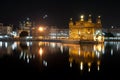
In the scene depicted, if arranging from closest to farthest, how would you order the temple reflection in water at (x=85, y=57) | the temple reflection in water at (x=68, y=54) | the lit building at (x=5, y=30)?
the temple reflection in water at (x=85, y=57)
the temple reflection in water at (x=68, y=54)
the lit building at (x=5, y=30)

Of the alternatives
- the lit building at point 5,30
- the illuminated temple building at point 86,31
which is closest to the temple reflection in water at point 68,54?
the illuminated temple building at point 86,31

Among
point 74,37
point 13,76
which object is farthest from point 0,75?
point 74,37

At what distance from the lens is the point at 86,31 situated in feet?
169

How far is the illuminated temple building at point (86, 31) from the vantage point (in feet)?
163

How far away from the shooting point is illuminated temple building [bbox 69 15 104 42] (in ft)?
163

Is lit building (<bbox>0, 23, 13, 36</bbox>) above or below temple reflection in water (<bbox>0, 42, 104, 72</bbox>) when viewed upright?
above

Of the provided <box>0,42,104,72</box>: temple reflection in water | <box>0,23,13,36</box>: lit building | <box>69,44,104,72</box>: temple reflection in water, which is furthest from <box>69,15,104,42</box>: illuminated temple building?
<box>0,23,13,36</box>: lit building

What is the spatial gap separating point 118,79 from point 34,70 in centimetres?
427

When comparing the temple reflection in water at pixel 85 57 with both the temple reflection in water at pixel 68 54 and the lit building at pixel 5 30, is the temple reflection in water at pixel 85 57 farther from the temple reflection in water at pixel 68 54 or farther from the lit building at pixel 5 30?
the lit building at pixel 5 30

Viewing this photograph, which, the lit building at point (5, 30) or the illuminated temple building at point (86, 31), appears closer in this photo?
the illuminated temple building at point (86, 31)

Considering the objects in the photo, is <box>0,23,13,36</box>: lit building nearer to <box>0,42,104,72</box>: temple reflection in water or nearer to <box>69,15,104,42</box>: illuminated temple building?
<box>69,15,104,42</box>: illuminated temple building

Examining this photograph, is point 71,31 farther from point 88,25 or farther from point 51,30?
point 51,30

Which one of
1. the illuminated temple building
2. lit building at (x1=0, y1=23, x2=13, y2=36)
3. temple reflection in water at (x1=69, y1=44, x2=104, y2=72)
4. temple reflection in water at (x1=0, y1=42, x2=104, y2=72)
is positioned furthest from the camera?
lit building at (x1=0, y1=23, x2=13, y2=36)

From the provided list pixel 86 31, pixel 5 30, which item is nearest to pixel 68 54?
pixel 86 31
